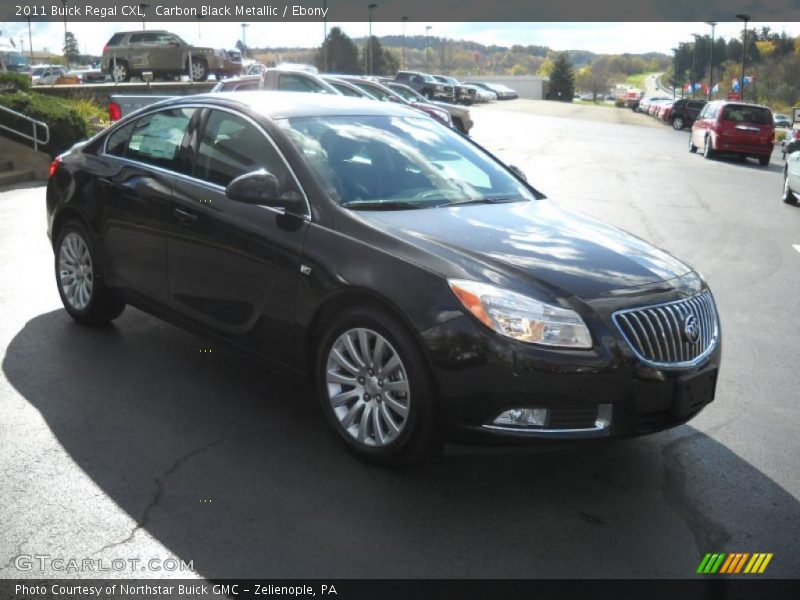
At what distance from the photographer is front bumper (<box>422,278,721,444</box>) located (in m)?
3.81

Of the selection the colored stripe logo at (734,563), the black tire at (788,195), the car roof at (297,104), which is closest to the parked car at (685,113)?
the black tire at (788,195)

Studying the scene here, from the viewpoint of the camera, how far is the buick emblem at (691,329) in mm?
4156

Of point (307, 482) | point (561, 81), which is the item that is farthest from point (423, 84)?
point (561, 81)

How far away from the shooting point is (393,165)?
512 cm

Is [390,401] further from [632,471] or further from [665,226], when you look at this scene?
[665,226]

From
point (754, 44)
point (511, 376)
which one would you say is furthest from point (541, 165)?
point (754, 44)

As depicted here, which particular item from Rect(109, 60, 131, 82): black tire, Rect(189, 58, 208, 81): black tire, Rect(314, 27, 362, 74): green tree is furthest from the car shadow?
Rect(314, 27, 362, 74): green tree

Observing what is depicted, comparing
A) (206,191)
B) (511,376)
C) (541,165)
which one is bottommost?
(541,165)

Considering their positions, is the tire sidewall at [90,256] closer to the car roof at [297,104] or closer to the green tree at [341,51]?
the car roof at [297,104]

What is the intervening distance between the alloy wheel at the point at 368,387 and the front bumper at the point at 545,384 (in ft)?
0.85

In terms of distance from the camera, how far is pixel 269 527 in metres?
3.71

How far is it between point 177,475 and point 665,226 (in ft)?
31.5

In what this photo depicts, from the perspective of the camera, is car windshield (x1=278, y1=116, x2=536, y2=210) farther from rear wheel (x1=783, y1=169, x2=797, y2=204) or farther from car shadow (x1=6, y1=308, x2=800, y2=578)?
rear wheel (x1=783, y1=169, x2=797, y2=204)

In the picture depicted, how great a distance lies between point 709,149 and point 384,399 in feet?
78.7
